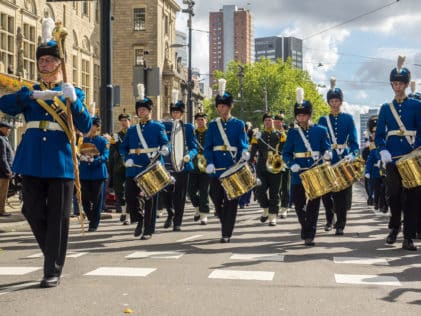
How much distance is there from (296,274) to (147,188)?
404 centimetres

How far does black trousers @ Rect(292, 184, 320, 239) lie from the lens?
36.6ft

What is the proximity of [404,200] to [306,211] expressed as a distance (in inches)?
53.3

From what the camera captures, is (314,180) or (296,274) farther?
(314,180)

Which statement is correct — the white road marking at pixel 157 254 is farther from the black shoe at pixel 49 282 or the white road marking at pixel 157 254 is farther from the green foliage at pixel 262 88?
the green foliage at pixel 262 88

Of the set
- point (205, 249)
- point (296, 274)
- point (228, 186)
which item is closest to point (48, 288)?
point (296, 274)

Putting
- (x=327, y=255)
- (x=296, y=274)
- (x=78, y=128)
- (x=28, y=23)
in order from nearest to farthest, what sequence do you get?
(x=78, y=128)
(x=296, y=274)
(x=327, y=255)
(x=28, y=23)

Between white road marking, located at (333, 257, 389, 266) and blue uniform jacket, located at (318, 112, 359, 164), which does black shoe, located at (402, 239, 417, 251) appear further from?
blue uniform jacket, located at (318, 112, 359, 164)

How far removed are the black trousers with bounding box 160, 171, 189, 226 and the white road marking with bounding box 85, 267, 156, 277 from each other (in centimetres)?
527

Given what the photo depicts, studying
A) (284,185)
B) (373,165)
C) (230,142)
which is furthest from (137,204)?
(373,165)

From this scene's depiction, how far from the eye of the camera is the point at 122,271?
8164mm

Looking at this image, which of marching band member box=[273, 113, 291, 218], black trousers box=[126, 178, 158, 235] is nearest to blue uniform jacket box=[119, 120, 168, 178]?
black trousers box=[126, 178, 158, 235]

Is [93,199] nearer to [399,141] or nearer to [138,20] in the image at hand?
[399,141]

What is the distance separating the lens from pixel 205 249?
10445 mm

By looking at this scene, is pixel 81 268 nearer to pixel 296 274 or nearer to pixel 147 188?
pixel 296 274
